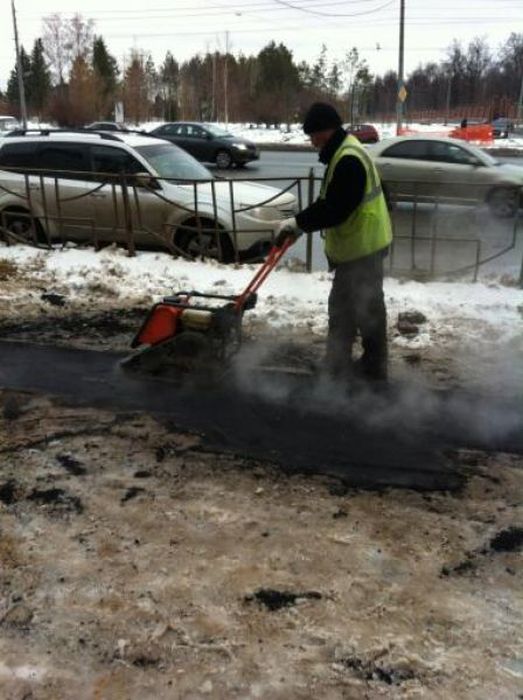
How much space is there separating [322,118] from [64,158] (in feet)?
19.5

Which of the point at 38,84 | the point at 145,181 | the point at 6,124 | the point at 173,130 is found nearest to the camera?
the point at 145,181

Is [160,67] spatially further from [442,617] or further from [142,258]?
[442,617]

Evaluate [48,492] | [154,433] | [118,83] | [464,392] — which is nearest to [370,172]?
[464,392]

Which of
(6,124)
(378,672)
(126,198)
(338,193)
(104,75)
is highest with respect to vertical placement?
(104,75)

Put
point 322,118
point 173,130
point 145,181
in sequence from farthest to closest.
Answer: point 173,130 → point 145,181 → point 322,118

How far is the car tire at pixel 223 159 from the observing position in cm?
2242

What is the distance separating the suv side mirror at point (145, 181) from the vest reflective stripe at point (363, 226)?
4.29 meters

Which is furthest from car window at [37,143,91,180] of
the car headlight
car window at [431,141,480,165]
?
car window at [431,141,480,165]

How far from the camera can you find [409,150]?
1270 cm

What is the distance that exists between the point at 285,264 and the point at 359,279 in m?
3.30

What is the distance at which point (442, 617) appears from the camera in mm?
2633

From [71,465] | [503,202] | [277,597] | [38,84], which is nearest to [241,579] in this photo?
[277,597]

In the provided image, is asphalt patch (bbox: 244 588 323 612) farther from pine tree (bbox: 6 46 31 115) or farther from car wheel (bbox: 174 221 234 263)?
pine tree (bbox: 6 46 31 115)

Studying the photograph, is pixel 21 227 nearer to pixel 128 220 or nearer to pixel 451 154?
pixel 128 220
